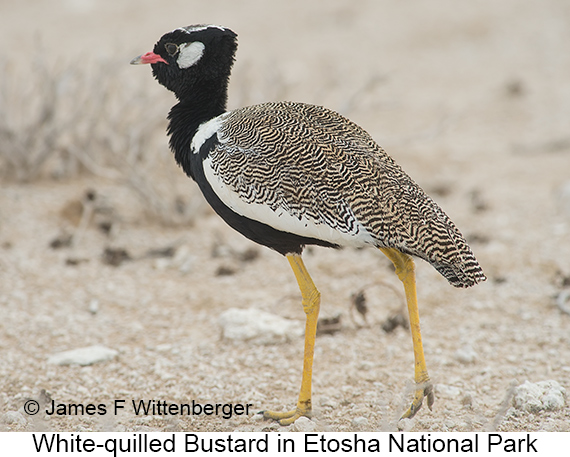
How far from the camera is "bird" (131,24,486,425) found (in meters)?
3.27

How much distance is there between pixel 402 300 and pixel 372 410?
1.36 m

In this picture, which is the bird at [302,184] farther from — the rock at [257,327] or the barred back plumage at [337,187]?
the rock at [257,327]

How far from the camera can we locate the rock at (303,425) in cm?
347

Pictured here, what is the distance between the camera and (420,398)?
139 inches

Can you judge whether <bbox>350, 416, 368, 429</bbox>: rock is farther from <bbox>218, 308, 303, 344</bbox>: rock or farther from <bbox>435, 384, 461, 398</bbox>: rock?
<bbox>218, 308, 303, 344</bbox>: rock

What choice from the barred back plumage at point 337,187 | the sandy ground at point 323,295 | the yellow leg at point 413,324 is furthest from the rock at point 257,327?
the barred back plumage at point 337,187

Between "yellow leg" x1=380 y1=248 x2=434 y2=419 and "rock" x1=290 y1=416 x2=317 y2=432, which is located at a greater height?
"yellow leg" x1=380 y1=248 x2=434 y2=419

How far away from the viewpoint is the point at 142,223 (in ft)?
21.8

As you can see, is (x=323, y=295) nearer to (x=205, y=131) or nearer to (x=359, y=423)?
(x=359, y=423)

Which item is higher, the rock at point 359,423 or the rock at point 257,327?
the rock at point 257,327

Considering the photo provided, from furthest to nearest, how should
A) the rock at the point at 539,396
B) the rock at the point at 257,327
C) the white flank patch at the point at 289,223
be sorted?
the rock at the point at 257,327 < the rock at the point at 539,396 < the white flank patch at the point at 289,223

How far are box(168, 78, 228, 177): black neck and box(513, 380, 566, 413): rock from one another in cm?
214

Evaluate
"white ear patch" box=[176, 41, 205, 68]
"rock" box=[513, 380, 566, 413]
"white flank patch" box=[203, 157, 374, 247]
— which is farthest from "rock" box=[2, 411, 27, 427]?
"rock" box=[513, 380, 566, 413]

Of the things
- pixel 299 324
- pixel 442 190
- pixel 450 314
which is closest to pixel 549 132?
pixel 442 190
